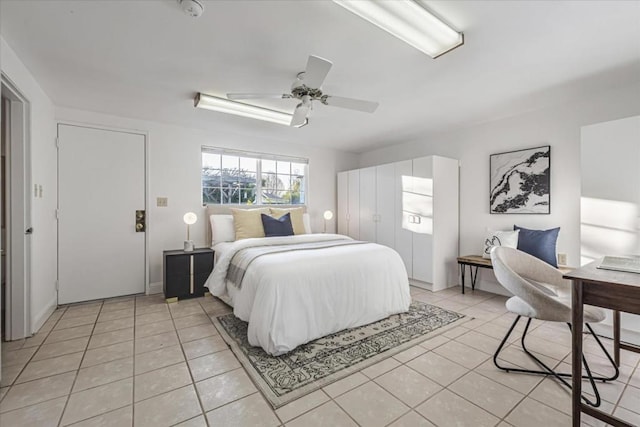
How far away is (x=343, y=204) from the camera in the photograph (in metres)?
5.31

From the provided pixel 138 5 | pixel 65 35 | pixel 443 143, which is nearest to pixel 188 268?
pixel 65 35

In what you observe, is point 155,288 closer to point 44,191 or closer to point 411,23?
point 44,191

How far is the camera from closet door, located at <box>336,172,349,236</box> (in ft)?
17.1

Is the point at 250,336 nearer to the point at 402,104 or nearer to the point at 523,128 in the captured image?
the point at 402,104

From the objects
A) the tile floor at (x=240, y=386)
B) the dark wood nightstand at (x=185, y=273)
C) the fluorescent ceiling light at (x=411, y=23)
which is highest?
the fluorescent ceiling light at (x=411, y=23)

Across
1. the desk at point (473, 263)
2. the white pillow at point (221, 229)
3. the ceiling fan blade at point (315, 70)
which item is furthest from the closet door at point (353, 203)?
the ceiling fan blade at point (315, 70)

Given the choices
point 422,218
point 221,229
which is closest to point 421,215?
point 422,218

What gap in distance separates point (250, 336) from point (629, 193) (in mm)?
3394

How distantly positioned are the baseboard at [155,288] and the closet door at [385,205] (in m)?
3.36

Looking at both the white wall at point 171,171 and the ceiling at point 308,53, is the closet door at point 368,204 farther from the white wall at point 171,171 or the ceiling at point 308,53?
the white wall at point 171,171

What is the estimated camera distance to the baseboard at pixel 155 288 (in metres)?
3.67

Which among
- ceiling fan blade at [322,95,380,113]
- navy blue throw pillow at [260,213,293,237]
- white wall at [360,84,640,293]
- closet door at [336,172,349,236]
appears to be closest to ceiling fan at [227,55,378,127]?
ceiling fan blade at [322,95,380,113]

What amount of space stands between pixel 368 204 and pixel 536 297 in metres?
3.23

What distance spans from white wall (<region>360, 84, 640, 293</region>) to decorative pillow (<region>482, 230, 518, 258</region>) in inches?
9.4
